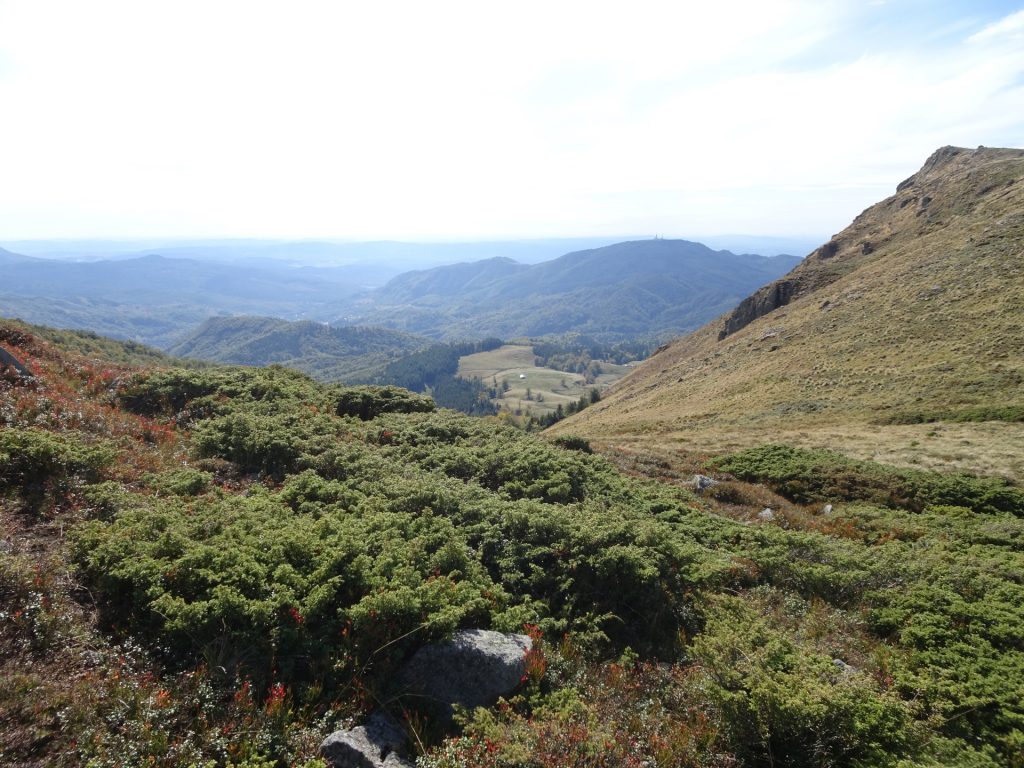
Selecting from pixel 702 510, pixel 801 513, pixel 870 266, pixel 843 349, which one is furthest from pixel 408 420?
pixel 870 266

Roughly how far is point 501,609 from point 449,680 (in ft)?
5.73

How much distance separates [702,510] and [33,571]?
15817mm

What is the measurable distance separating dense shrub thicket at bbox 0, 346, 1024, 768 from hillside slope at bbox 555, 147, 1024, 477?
17.7 metres

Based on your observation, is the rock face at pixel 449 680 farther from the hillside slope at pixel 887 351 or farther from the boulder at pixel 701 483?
the hillside slope at pixel 887 351

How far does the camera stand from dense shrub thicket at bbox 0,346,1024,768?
5.72m

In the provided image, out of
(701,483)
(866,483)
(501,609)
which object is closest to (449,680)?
(501,609)

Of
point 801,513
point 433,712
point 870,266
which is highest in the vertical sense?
point 870,266

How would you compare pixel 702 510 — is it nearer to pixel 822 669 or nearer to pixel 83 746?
pixel 822 669

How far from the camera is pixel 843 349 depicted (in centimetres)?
5394

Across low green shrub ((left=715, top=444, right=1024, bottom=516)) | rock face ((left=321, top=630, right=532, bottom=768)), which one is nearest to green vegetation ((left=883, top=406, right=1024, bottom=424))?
low green shrub ((left=715, top=444, right=1024, bottom=516))

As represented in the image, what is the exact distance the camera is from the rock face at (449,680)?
5938mm

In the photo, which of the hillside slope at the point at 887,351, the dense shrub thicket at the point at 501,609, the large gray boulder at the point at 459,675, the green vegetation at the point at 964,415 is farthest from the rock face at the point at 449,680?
the green vegetation at the point at 964,415

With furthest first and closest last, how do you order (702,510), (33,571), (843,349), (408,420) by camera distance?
(843,349) → (408,420) → (702,510) → (33,571)

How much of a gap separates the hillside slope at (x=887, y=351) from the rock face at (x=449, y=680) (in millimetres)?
24664
